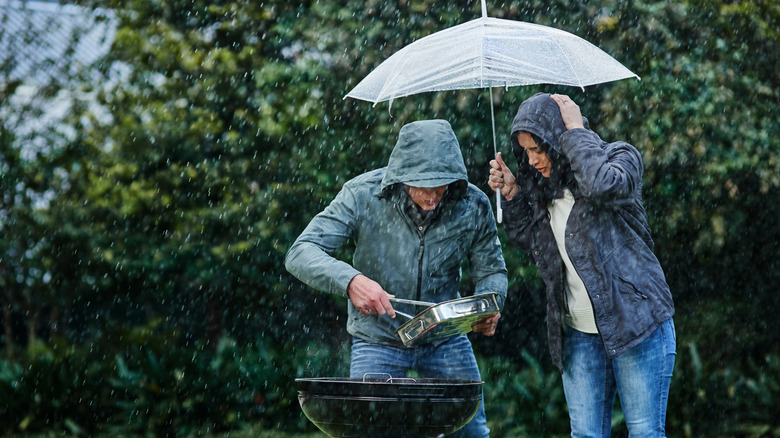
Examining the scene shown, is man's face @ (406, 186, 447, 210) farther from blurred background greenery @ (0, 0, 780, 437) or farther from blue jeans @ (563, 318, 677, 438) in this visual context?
blurred background greenery @ (0, 0, 780, 437)

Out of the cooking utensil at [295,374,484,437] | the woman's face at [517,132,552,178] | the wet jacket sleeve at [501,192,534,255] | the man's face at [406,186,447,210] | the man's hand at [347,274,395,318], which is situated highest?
the woman's face at [517,132,552,178]

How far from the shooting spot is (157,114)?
24.2 ft

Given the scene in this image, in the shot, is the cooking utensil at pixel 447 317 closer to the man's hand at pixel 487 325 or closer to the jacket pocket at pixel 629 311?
the man's hand at pixel 487 325

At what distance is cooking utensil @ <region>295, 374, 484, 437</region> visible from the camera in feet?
9.77

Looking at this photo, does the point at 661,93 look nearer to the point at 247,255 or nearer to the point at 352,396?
the point at 247,255

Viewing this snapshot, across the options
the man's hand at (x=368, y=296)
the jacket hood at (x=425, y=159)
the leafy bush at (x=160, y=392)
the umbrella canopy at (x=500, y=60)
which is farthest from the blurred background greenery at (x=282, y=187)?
the man's hand at (x=368, y=296)

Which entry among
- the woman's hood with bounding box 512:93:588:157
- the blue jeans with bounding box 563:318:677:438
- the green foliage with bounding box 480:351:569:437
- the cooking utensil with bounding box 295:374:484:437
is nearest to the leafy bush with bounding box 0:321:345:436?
the green foliage with bounding box 480:351:569:437

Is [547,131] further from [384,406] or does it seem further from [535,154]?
[384,406]

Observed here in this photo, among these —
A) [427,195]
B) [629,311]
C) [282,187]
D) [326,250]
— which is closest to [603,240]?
[629,311]

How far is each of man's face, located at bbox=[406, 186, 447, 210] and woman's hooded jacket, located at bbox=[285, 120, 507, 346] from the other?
0.20 ft

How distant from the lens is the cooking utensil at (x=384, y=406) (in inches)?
117

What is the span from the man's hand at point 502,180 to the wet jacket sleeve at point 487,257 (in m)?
0.18

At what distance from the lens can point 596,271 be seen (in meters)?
3.07

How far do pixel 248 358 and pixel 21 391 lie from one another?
1.97 metres
